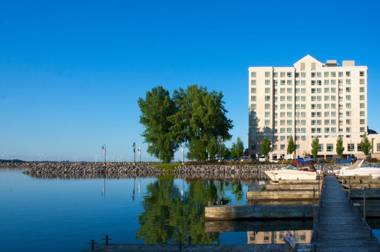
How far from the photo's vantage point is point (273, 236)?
32.1 meters

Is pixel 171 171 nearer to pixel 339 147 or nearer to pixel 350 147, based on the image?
pixel 339 147

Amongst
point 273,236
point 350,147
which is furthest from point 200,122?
point 273,236

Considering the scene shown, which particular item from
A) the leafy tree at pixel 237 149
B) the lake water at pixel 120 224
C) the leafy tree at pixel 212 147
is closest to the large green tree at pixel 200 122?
the leafy tree at pixel 212 147

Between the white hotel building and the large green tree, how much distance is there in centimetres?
5469

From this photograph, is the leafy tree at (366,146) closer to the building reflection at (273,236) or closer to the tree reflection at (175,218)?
the tree reflection at (175,218)

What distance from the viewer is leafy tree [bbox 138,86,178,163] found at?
121 metres

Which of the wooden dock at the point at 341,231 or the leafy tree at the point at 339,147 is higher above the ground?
the leafy tree at the point at 339,147

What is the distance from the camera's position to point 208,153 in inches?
4823

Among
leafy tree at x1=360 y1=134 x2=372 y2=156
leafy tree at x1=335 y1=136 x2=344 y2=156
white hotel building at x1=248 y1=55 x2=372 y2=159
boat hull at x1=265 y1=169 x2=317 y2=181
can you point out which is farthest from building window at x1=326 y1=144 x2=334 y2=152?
boat hull at x1=265 y1=169 x2=317 y2=181

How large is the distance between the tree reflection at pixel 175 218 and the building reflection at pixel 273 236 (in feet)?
7.72

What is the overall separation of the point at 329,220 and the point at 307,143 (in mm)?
143840

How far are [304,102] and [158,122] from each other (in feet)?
246

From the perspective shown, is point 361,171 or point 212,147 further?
point 212,147

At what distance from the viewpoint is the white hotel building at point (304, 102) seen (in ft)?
577
